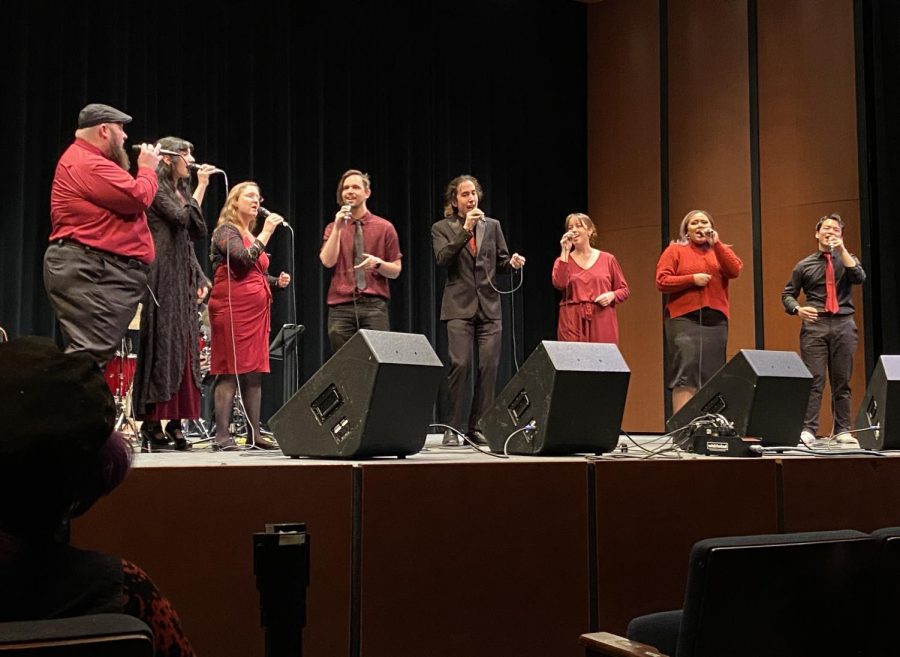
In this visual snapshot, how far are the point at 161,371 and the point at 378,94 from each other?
5.24m

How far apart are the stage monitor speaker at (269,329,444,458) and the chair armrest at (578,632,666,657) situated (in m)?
1.08

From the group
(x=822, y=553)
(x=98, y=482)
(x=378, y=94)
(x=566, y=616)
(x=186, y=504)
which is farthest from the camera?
(x=378, y=94)

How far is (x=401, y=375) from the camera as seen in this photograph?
9.24 feet

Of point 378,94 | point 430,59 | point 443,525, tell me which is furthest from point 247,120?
point 443,525

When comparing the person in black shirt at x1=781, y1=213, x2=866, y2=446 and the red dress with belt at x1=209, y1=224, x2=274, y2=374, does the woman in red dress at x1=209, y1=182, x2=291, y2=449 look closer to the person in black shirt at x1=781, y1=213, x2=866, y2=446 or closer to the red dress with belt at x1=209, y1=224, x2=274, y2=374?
the red dress with belt at x1=209, y1=224, x2=274, y2=374

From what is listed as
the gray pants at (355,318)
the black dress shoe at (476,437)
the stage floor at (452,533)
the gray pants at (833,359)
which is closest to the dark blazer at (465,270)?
the gray pants at (355,318)

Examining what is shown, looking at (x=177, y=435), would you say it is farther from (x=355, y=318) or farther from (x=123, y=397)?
(x=123, y=397)

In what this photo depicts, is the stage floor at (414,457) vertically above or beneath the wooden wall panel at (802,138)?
beneath

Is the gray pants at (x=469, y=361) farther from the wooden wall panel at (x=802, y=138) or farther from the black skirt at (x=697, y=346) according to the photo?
the wooden wall panel at (x=802, y=138)

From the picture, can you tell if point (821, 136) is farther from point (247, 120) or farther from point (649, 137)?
point (247, 120)

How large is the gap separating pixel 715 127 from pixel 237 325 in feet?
18.4

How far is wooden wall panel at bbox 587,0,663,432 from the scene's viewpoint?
8852mm

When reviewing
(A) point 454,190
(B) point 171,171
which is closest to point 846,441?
(A) point 454,190

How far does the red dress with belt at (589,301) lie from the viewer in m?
5.39
